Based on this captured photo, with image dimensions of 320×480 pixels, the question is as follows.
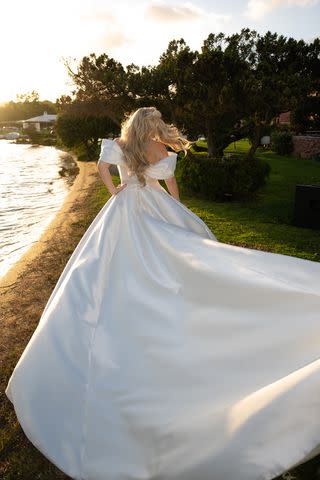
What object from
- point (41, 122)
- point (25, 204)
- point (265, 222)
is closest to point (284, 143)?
point (265, 222)

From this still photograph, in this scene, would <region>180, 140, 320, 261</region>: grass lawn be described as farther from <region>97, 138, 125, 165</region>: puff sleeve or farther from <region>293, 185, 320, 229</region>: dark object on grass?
<region>97, 138, 125, 165</region>: puff sleeve

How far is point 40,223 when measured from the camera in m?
11.4

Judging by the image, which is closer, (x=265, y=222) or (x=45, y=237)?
(x=45, y=237)

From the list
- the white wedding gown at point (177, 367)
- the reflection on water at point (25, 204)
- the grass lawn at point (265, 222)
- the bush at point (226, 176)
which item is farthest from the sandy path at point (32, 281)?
the bush at point (226, 176)

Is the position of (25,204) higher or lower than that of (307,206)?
lower

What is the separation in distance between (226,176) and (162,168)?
Result: 845cm

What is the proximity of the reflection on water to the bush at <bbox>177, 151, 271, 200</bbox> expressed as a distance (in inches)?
194

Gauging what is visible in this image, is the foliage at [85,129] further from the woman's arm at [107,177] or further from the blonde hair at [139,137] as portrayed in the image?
the blonde hair at [139,137]

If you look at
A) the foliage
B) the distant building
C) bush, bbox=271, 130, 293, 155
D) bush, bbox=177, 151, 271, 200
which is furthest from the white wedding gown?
the distant building

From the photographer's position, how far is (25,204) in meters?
14.2

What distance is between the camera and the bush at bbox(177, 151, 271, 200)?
12.5m

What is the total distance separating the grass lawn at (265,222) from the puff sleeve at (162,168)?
3.91m

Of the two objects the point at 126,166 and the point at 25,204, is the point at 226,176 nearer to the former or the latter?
the point at 25,204

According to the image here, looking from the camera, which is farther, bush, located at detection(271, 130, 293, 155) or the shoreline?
bush, located at detection(271, 130, 293, 155)
